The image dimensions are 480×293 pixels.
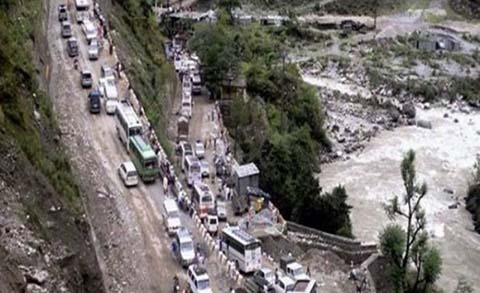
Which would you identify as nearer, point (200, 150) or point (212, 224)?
point (212, 224)

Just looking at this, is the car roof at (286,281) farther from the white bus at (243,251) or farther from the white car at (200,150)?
the white car at (200,150)

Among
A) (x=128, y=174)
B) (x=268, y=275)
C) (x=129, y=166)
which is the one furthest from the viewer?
(x=129, y=166)

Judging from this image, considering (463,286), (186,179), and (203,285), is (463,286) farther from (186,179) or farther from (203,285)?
(203,285)

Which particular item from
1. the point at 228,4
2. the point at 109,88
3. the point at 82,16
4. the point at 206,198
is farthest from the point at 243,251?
the point at 228,4

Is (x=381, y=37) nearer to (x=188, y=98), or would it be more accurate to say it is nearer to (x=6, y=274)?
A: (x=188, y=98)

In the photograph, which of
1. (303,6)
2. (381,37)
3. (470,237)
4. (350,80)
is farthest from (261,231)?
(303,6)

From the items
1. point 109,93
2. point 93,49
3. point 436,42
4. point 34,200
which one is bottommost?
point 436,42
